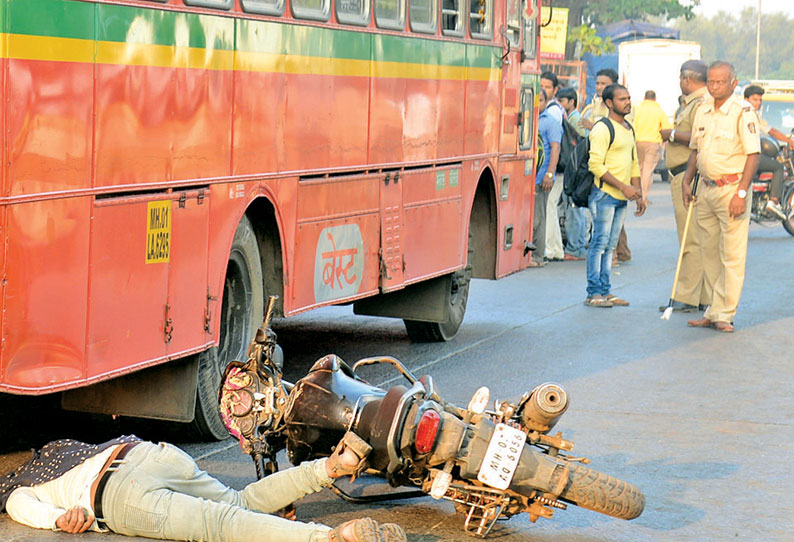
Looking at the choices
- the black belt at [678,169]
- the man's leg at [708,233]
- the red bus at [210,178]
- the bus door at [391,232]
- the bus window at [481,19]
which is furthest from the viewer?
the black belt at [678,169]

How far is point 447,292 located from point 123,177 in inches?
192

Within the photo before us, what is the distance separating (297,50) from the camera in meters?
7.95

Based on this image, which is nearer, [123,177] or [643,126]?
[123,177]

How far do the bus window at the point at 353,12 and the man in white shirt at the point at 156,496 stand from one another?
3.61 m

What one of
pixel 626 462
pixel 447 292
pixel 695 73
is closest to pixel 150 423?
pixel 626 462

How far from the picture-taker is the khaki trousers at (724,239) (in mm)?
11570

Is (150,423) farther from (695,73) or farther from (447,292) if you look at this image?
(695,73)

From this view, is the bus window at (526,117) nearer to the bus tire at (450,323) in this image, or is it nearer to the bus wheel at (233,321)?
the bus tire at (450,323)

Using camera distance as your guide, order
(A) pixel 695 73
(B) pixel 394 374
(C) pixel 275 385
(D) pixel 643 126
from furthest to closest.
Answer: (D) pixel 643 126 < (A) pixel 695 73 < (B) pixel 394 374 < (C) pixel 275 385

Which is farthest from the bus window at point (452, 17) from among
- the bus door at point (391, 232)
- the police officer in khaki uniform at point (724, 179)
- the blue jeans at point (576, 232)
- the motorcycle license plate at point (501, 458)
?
the blue jeans at point (576, 232)

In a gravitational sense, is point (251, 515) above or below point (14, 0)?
below

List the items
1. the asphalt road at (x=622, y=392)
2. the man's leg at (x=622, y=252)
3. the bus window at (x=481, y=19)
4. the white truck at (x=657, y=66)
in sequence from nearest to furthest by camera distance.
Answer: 1. the asphalt road at (x=622, y=392)
2. the bus window at (x=481, y=19)
3. the man's leg at (x=622, y=252)
4. the white truck at (x=657, y=66)

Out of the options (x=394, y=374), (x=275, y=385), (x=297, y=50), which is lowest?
(x=394, y=374)

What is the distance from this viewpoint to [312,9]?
8109mm
